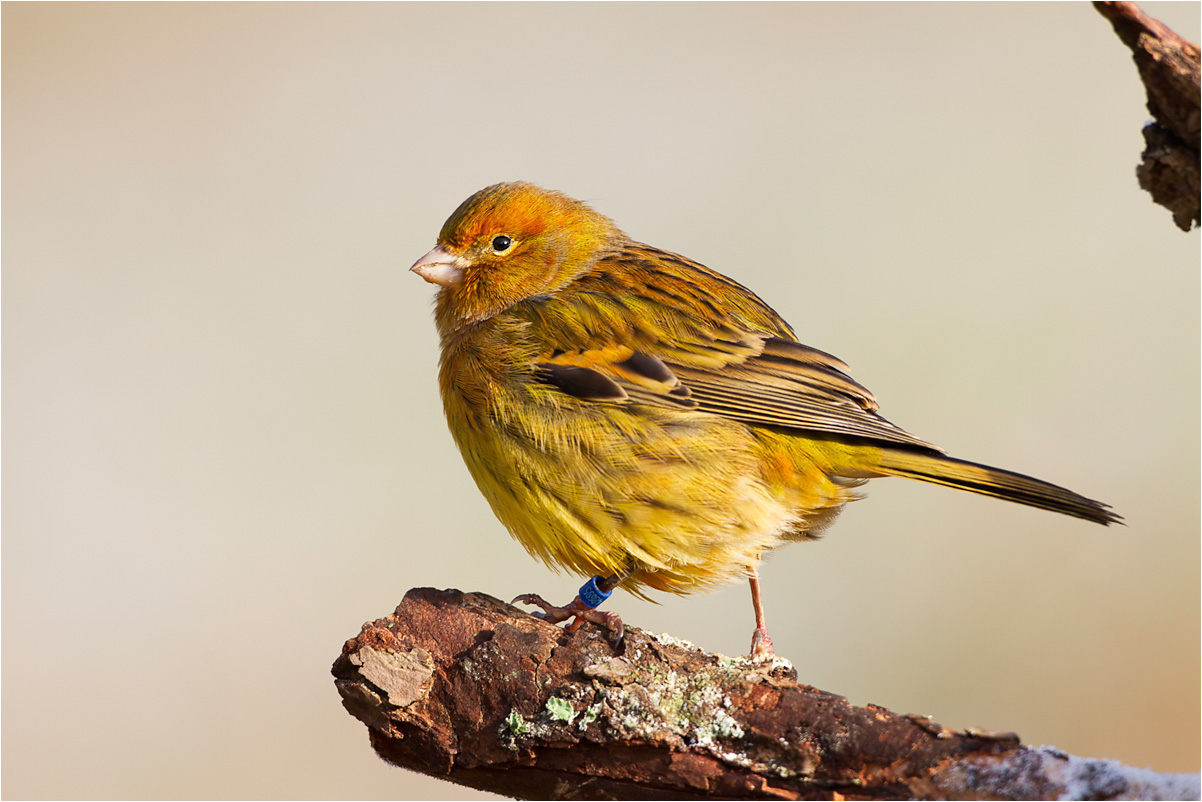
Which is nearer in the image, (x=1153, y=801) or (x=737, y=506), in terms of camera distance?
(x=1153, y=801)

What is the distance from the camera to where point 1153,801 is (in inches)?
103

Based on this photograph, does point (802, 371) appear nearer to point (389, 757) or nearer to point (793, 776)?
point (793, 776)

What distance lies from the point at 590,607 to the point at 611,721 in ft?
3.12

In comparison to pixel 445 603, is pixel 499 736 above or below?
below

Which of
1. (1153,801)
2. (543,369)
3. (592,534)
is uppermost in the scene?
(543,369)

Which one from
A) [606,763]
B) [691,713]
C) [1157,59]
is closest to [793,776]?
[691,713]

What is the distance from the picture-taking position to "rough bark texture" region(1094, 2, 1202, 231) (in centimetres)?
303

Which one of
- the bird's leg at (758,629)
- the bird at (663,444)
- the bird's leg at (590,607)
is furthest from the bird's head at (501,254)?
the bird's leg at (758,629)

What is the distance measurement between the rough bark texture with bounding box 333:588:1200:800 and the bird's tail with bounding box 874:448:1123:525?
939 mm

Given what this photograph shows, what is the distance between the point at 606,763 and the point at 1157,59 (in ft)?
8.86

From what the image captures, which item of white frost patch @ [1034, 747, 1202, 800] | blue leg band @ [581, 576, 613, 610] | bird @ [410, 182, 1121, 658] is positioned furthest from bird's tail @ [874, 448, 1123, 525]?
blue leg band @ [581, 576, 613, 610]

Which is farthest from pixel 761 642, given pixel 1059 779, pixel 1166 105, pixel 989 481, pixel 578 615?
pixel 1166 105

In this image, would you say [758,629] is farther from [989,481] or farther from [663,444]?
[989,481]

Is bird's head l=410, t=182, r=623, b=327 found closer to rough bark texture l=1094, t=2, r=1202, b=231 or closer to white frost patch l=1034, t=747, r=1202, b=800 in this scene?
rough bark texture l=1094, t=2, r=1202, b=231
